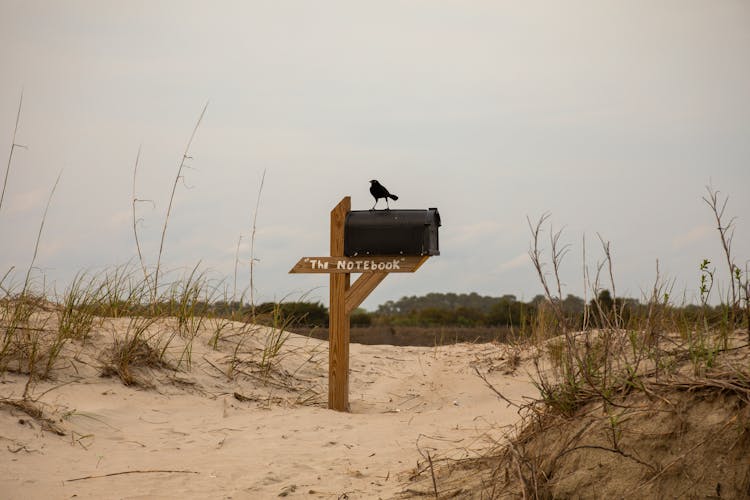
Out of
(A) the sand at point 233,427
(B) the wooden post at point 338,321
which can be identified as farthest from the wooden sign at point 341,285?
(A) the sand at point 233,427

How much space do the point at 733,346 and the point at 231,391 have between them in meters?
4.95

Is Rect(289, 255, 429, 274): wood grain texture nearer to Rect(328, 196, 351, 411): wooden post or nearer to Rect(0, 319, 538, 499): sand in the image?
Rect(328, 196, 351, 411): wooden post

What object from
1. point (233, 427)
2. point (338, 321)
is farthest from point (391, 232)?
point (233, 427)

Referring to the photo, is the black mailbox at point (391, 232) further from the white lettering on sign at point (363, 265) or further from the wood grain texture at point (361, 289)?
the wood grain texture at point (361, 289)

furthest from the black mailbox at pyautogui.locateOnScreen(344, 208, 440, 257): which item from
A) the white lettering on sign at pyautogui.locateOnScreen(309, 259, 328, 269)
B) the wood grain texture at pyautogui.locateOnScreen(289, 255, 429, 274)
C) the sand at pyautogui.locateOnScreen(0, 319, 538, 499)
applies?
the sand at pyautogui.locateOnScreen(0, 319, 538, 499)

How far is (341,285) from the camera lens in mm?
7098

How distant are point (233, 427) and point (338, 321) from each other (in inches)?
64.6

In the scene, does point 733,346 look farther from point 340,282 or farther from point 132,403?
point 132,403

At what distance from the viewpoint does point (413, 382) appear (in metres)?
8.73

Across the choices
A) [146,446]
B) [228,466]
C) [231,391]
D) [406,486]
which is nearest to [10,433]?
[146,446]

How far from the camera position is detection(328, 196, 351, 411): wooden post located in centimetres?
708

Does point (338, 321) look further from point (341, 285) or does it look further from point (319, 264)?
point (319, 264)

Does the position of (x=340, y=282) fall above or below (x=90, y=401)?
above

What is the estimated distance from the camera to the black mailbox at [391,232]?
6.86m
